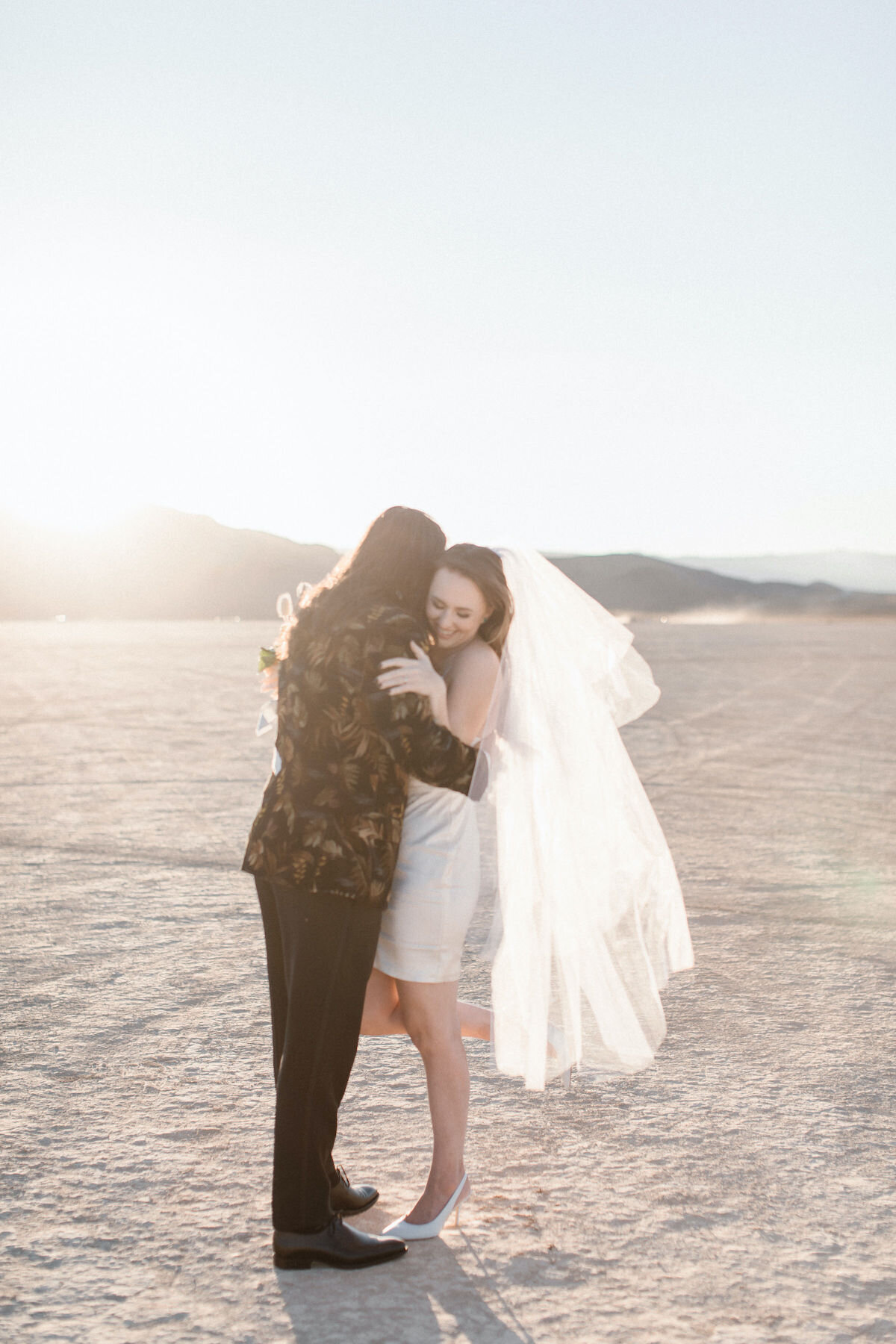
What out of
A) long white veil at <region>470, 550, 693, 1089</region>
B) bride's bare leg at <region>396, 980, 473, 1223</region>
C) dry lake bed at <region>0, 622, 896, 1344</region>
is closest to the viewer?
dry lake bed at <region>0, 622, 896, 1344</region>

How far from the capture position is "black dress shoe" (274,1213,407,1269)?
275 centimetres

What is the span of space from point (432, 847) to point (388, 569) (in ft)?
2.10

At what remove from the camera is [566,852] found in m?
3.14

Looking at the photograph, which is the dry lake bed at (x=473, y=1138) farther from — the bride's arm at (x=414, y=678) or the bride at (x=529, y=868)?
the bride's arm at (x=414, y=678)

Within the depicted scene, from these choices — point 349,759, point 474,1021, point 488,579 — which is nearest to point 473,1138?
point 474,1021

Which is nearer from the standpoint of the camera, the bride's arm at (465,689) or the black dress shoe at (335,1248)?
the bride's arm at (465,689)

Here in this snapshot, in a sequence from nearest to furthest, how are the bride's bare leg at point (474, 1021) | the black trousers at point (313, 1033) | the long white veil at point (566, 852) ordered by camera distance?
the black trousers at point (313, 1033), the long white veil at point (566, 852), the bride's bare leg at point (474, 1021)

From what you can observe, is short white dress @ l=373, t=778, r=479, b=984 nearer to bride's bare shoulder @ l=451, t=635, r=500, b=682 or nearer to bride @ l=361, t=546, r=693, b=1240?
bride @ l=361, t=546, r=693, b=1240

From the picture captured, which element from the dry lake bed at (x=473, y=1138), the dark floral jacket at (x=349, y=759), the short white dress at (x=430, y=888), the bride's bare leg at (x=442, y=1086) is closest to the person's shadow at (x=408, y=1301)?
the dry lake bed at (x=473, y=1138)

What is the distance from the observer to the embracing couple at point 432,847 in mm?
2668

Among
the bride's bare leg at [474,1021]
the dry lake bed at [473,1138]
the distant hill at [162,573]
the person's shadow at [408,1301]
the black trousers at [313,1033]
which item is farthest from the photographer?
the distant hill at [162,573]

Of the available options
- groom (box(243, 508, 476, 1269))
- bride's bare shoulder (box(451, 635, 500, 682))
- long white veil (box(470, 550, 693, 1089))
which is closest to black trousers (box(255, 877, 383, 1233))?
groom (box(243, 508, 476, 1269))

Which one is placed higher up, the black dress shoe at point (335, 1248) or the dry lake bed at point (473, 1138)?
the black dress shoe at point (335, 1248)

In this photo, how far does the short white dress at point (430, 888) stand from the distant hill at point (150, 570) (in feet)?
355
